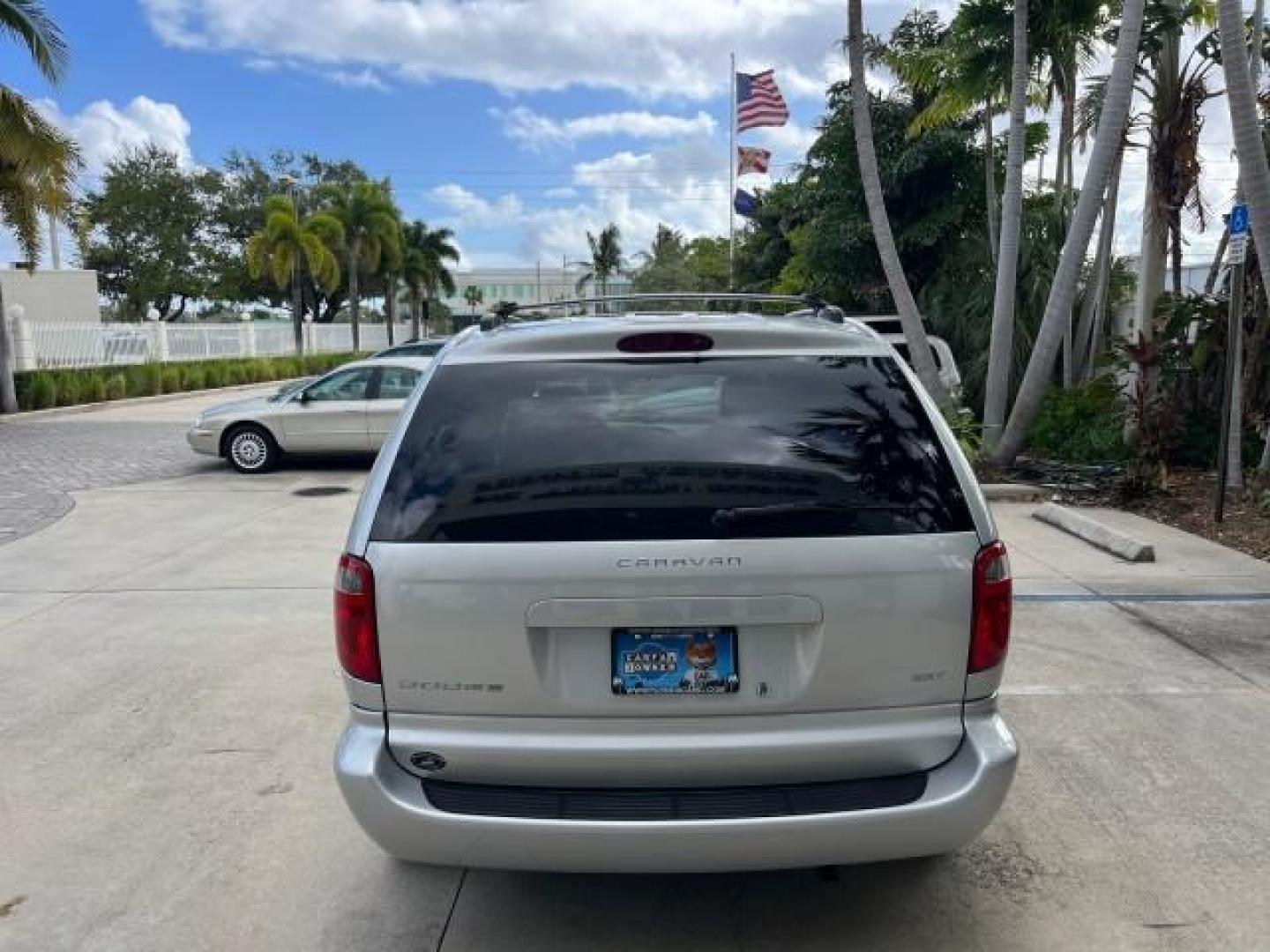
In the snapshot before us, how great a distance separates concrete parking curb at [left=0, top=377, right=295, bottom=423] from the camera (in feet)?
66.1

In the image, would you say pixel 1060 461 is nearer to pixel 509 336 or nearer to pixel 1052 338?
pixel 1052 338

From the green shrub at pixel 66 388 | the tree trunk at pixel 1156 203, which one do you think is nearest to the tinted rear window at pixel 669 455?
the tree trunk at pixel 1156 203

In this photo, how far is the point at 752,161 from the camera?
36.7 metres

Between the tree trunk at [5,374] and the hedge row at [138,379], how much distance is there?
50cm

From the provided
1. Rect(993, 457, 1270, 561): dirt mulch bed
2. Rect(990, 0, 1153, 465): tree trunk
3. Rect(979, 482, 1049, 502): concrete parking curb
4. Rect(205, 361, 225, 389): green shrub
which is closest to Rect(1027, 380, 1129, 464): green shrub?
Rect(993, 457, 1270, 561): dirt mulch bed

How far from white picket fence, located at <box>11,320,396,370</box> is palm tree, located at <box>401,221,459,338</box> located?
17.7 meters

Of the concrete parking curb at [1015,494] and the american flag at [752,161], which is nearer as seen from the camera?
the concrete parking curb at [1015,494]

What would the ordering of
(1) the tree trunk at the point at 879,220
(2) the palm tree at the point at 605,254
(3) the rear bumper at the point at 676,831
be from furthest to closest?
(2) the palm tree at the point at 605,254 → (1) the tree trunk at the point at 879,220 → (3) the rear bumper at the point at 676,831

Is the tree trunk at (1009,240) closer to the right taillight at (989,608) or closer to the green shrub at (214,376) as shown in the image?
the right taillight at (989,608)

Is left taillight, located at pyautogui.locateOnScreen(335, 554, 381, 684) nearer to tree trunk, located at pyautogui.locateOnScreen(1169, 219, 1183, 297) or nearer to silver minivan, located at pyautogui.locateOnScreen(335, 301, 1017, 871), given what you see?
silver minivan, located at pyautogui.locateOnScreen(335, 301, 1017, 871)

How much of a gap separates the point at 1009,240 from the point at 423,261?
51277 millimetres

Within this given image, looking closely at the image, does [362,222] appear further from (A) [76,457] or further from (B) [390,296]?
(A) [76,457]

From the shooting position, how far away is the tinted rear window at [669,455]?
262 centimetres

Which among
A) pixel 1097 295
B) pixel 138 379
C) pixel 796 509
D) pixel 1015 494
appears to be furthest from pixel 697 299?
pixel 138 379
